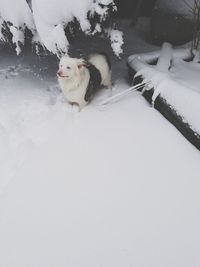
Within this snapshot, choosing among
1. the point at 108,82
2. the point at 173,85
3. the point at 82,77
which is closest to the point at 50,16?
the point at 82,77

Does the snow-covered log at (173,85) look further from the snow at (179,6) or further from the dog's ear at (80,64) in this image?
the snow at (179,6)

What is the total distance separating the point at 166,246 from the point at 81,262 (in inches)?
25.6

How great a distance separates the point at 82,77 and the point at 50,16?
73cm

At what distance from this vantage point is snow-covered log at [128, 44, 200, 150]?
345 cm

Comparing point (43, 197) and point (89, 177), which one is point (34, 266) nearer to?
point (43, 197)

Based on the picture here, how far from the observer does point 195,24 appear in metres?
5.20

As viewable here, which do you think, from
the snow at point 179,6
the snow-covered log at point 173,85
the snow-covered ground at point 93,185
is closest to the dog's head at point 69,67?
the snow-covered ground at point 93,185

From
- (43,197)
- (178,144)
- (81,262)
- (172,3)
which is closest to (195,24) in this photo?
(172,3)

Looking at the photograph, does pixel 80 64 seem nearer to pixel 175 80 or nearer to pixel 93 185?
pixel 175 80

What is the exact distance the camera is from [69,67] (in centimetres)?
350

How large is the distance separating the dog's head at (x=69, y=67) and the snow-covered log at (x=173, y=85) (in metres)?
0.93

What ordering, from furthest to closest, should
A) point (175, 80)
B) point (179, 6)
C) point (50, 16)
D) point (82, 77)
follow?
point (179, 6) → point (175, 80) → point (82, 77) → point (50, 16)

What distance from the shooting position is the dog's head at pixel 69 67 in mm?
3445

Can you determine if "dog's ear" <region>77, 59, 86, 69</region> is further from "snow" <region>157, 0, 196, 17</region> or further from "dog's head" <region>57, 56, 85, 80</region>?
"snow" <region>157, 0, 196, 17</region>
